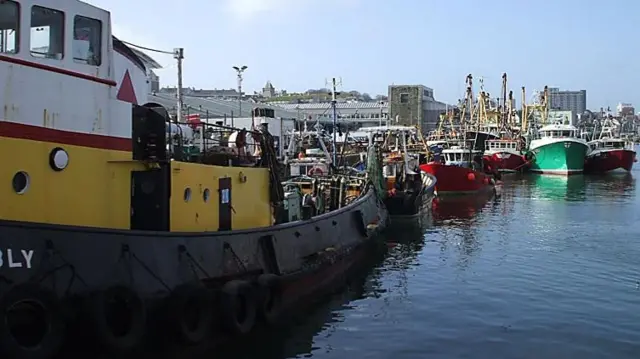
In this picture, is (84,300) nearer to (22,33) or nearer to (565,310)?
(22,33)

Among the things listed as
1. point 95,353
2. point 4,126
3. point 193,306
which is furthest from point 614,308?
point 4,126

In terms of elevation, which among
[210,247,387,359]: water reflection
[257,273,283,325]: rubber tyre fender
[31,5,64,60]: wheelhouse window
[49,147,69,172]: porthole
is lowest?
[210,247,387,359]: water reflection

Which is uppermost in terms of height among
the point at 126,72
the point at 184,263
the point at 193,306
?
the point at 126,72

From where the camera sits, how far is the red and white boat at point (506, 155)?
63.5 meters

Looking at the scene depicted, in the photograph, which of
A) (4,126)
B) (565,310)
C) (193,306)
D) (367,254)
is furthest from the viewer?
(367,254)

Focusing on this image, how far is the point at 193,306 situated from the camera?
897 centimetres

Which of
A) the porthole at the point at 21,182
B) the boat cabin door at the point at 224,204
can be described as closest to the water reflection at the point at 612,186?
the boat cabin door at the point at 224,204

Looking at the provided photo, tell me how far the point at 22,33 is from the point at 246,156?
548 cm

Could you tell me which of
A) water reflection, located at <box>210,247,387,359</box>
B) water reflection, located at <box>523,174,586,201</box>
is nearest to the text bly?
water reflection, located at <box>210,247,387,359</box>

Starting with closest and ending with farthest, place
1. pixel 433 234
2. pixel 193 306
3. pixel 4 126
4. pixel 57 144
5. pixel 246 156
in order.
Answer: pixel 4 126 → pixel 57 144 → pixel 193 306 → pixel 246 156 → pixel 433 234

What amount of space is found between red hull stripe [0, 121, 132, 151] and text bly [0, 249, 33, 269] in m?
1.33

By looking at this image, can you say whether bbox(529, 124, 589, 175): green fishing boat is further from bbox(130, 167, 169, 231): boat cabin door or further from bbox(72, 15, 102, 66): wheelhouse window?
bbox(72, 15, 102, 66): wheelhouse window

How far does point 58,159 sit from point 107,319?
1.96m

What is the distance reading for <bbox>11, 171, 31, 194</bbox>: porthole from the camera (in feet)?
24.1
